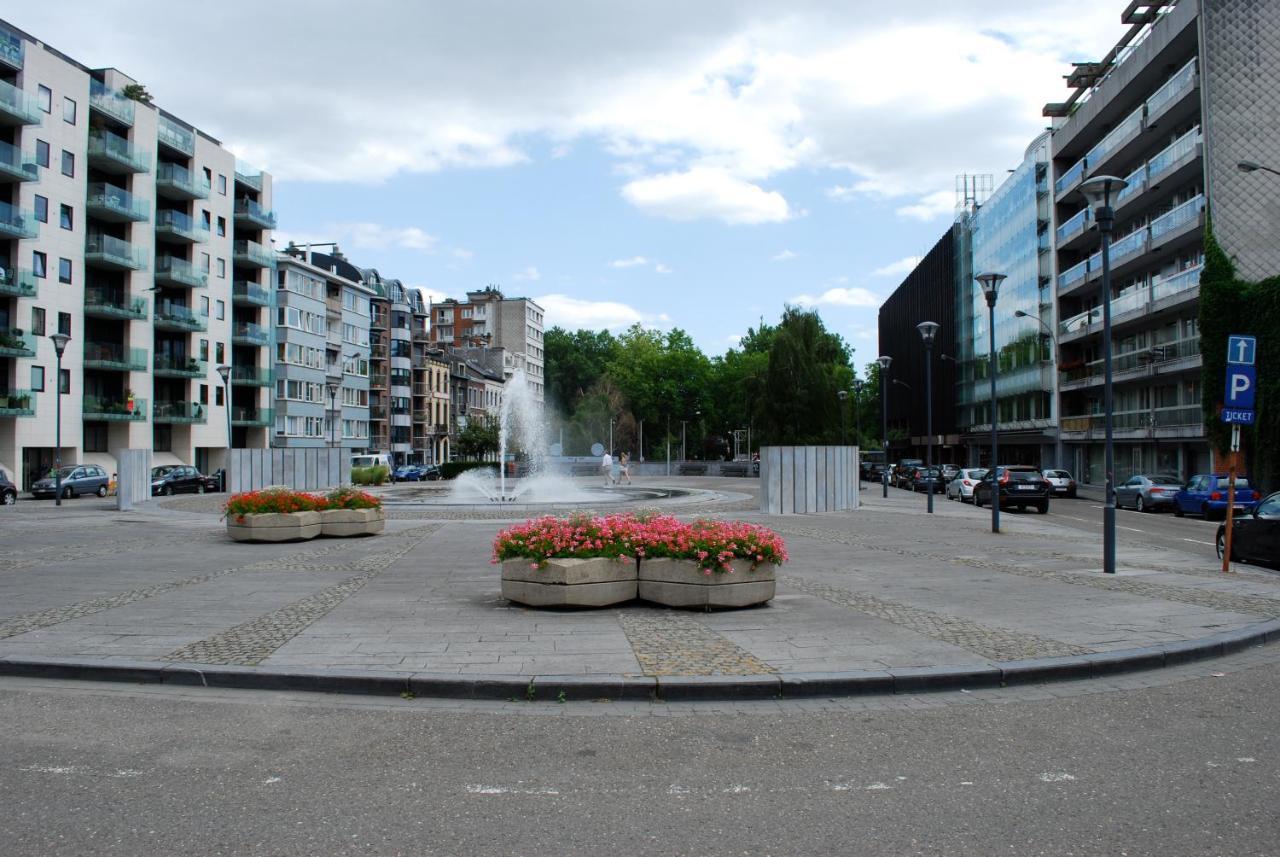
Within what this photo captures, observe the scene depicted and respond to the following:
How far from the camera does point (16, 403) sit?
44812 millimetres

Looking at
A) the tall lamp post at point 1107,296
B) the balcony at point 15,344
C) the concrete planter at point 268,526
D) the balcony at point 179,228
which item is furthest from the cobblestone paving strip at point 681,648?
the balcony at point 179,228

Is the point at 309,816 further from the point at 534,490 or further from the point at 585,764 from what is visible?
the point at 534,490

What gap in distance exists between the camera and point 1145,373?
45344 mm

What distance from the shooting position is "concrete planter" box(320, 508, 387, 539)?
19.5m

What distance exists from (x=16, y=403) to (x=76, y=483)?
21.1 ft

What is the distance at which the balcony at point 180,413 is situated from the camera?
2240 inches

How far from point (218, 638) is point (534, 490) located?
31.1m

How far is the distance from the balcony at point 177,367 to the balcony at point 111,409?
3605 mm

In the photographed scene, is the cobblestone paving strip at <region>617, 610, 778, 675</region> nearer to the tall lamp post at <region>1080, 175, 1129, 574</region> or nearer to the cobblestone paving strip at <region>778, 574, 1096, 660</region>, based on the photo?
the cobblestone paving strip at <region>778, 574, 1096, 660</region>

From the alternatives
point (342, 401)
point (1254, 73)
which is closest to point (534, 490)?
point (1254, 73)

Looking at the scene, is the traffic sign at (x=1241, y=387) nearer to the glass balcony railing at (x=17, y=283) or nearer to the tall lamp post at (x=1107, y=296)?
the tall lamp post at (x=1107, y=296)

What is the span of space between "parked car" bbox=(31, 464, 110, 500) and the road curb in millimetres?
Result: 39175

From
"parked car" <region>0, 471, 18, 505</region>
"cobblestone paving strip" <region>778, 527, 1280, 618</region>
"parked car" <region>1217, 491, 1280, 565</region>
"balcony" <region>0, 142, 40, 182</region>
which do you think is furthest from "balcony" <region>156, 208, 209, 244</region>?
"parked car" <region>1217, 491, 1280, 565</region>

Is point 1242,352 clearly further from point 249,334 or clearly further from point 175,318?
point 249,334
